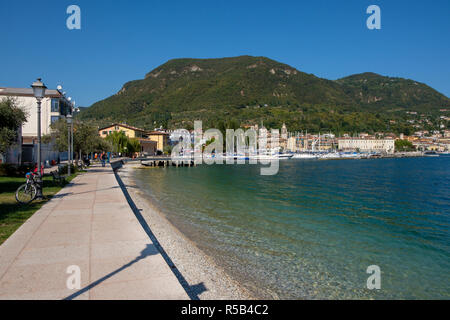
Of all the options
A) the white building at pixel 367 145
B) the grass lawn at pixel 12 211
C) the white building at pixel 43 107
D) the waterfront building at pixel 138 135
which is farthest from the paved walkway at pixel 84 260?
the white building at pixel 367 145

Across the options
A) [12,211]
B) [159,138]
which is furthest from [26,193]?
[159,138]

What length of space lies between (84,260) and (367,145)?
17794 centimetres

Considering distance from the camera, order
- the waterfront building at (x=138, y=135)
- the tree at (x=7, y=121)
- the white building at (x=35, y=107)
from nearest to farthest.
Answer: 1. the tree at (x=7, y=121)
2. the white building at (x=35, y=107)
3. the waterfront building at (x=138, y=135)

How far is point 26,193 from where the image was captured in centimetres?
1329

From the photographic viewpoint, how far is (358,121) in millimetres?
177750

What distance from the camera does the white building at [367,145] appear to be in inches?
6344

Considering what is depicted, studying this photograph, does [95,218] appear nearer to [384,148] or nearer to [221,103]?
[221,103]

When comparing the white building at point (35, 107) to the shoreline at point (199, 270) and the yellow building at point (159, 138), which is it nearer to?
the shoreline at point (199, 270)

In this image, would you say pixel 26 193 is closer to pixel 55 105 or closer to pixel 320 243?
pixel 320 243

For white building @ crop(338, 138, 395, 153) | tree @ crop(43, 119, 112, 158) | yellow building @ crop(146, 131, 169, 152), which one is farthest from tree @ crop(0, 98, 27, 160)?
white building @ crop(338, 138, 395, 153)
